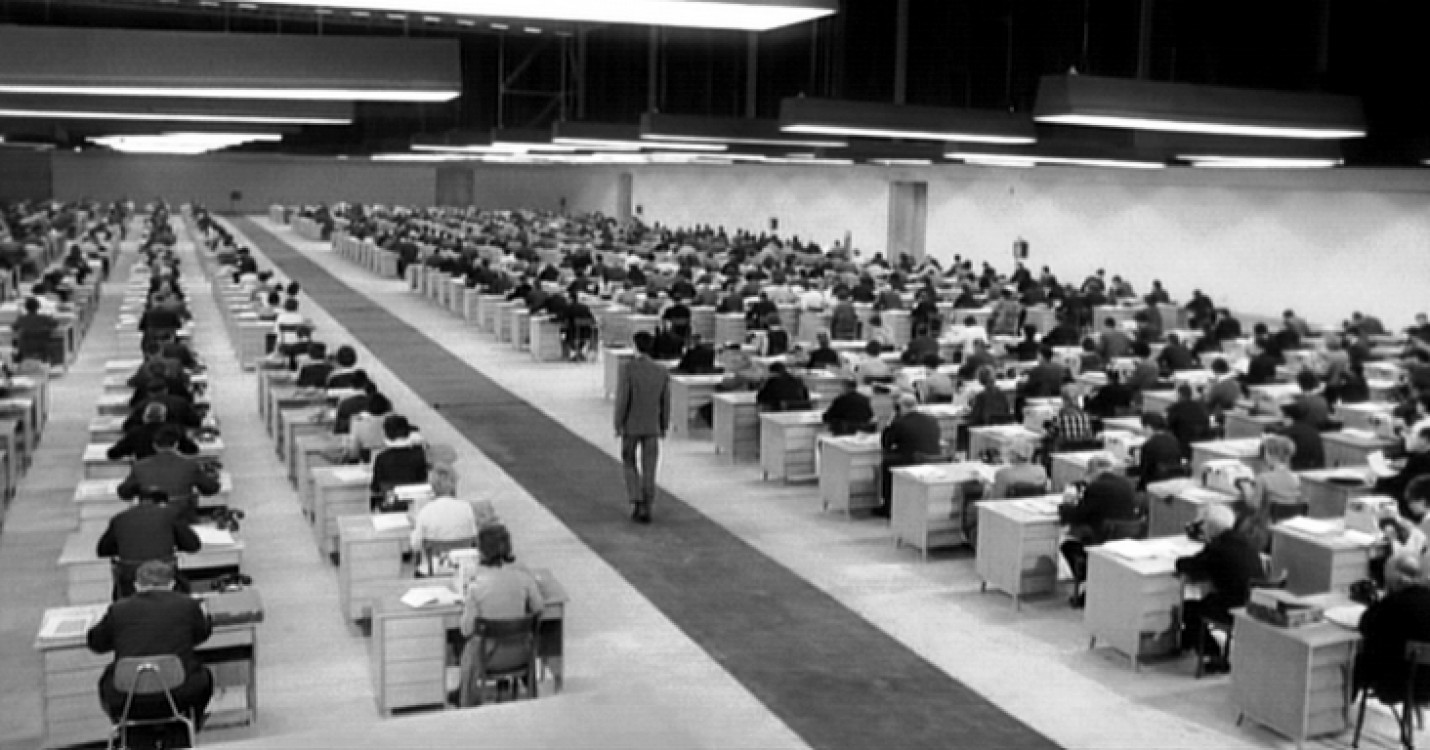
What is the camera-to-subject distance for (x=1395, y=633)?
8.74m

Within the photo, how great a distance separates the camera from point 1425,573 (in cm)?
940

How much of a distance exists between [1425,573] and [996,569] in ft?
11.3

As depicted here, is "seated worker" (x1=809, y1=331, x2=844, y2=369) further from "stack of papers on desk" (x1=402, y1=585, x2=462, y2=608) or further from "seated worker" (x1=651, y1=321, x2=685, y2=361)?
"stack of papers on desk" (x1=402, y1=585, x2=462, y2=608)

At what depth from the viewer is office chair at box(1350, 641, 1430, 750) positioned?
8617 millimetres

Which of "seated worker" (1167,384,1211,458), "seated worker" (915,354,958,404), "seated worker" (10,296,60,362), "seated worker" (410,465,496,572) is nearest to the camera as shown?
"seated worker" (410,465,496,572)

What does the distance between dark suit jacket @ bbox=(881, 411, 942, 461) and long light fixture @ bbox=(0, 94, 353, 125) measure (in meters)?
6.32

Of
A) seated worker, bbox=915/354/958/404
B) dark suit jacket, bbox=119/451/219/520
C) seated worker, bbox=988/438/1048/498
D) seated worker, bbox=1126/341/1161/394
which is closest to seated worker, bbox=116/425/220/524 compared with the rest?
dark suit jacket, bbox=119/451/219/520

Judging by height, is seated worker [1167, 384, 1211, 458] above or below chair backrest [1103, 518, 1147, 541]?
above

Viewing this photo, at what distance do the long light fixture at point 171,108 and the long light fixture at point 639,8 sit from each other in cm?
833

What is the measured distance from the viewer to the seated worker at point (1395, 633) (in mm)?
8648

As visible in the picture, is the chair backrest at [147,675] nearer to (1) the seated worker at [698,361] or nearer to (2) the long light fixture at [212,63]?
(2) the long light fixture at [212,63]

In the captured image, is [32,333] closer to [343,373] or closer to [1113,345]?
[343,373]

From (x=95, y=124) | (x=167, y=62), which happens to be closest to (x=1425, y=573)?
(x=167, y=62)

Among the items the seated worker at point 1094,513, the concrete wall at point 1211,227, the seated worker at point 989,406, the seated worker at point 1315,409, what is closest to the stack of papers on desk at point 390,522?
the seated worker at point 1094,513
